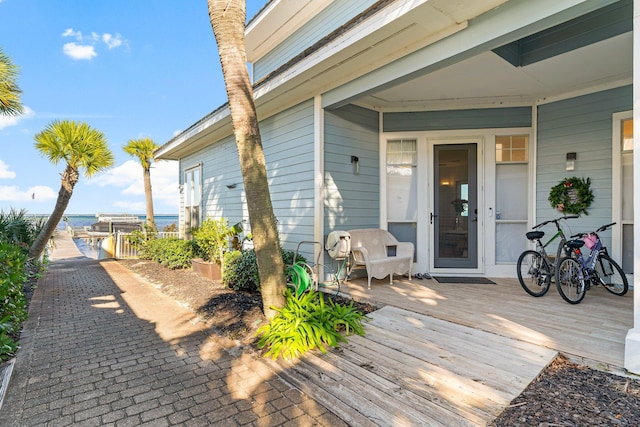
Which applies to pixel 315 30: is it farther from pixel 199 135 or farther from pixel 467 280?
pixel 467 280

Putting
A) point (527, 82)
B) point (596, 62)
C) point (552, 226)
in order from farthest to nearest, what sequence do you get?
1. point (552, 226)
2. point (527, 82)
3. point (596, 62)

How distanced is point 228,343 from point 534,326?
2.85 metres

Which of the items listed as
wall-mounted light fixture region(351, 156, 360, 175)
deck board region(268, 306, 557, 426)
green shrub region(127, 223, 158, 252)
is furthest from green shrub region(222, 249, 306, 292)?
green shrub region(127, 223, 158, 252)

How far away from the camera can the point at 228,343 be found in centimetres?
298

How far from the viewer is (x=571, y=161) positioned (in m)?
4.77

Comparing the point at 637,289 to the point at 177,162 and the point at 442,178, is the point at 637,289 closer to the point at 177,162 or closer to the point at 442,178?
the point at 442,178

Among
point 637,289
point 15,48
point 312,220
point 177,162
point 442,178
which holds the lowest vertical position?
point 637,289

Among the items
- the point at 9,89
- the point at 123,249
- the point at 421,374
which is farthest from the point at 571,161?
the point at 123,249

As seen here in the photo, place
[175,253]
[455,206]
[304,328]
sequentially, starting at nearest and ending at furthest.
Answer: [304,328] → [455,206] → [175,253]

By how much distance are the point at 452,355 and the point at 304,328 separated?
3.93 ft

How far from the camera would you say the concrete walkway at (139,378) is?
1.90 m

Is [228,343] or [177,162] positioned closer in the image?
[228,343]

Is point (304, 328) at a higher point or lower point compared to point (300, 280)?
lower

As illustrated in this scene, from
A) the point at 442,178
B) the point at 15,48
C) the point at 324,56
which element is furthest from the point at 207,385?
the point at 15,48
